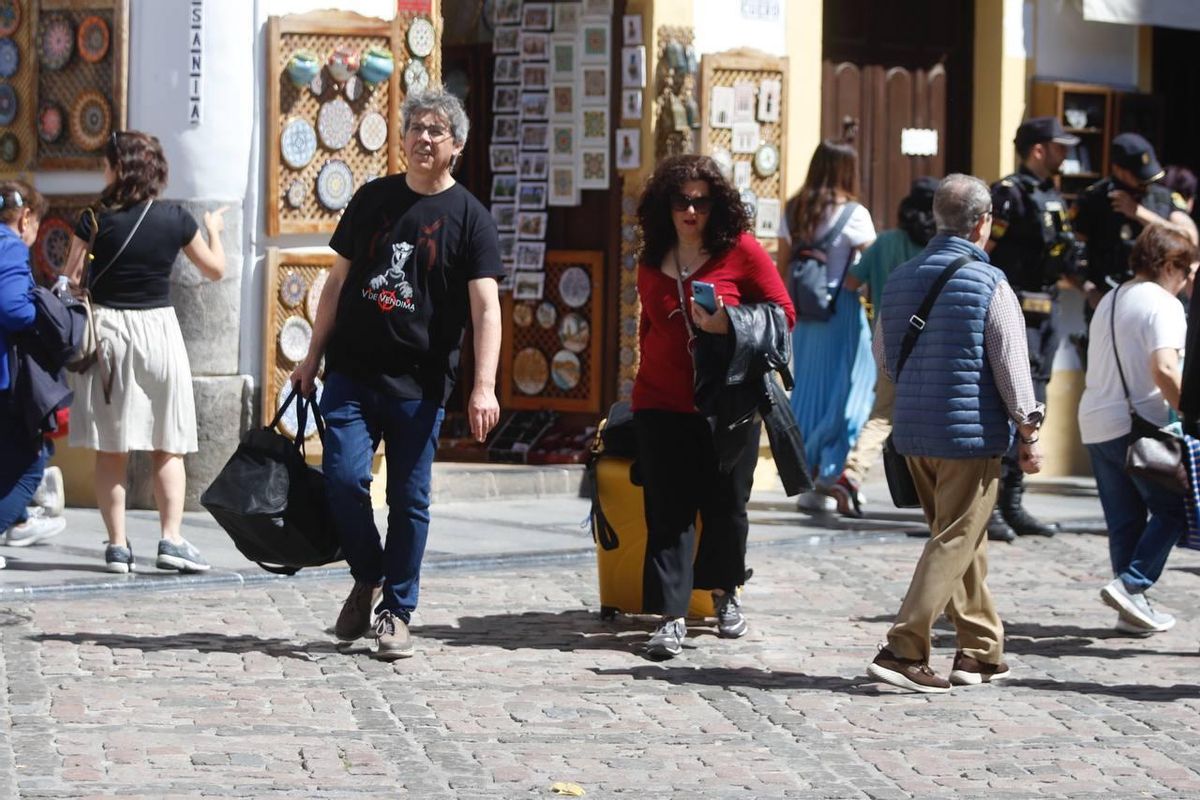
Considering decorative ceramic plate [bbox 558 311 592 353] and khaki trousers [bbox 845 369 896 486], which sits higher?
decorative ceramic plate [bbox 558 311 592 353]

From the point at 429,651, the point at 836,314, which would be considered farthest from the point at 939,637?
the point at 836,314

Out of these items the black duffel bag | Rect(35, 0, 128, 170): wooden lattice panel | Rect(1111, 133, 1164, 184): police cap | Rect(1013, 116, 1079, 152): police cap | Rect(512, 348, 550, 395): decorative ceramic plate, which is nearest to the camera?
the black duffel bag

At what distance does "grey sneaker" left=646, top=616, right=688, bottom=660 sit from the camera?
8.15 m

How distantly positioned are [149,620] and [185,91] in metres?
3.72

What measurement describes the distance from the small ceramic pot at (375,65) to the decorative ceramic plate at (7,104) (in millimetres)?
1803

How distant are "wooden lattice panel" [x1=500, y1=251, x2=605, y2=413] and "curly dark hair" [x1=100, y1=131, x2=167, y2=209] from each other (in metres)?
4.51

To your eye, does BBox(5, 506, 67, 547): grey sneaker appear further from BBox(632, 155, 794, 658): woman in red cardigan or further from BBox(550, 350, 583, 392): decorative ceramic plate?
BBox(550, 350, 583, 392): decorative ceramic plate

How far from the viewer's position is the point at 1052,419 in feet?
49.6

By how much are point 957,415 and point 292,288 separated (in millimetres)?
5103

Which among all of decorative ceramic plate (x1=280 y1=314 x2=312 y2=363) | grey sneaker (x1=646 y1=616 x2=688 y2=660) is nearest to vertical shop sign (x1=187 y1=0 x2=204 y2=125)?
decorative ceramic plate (x1=280 y1=314 x2=312 y2=363)

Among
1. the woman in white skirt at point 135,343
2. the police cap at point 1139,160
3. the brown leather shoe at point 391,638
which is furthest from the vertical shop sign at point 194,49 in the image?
the police cap at point 1139,160

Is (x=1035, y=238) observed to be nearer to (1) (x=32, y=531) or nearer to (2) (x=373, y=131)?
(2) (x=373, y=131)

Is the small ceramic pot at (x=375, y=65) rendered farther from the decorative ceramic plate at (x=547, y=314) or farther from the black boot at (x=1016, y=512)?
the black boot at (x=1016, y=512)

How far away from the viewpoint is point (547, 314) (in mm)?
13992
